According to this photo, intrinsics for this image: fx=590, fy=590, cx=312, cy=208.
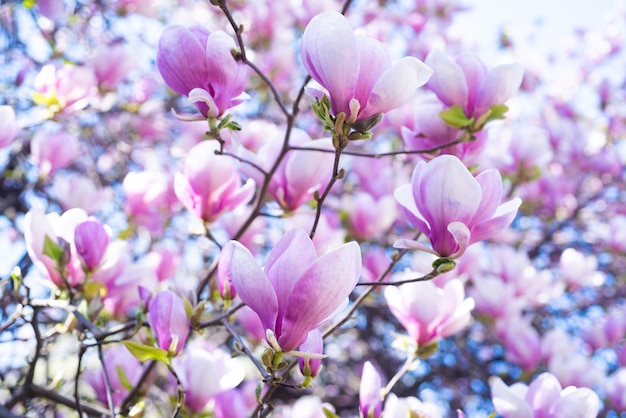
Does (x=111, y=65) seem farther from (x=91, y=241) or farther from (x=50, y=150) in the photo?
(x=91, y=241)

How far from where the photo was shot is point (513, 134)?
1741 mm

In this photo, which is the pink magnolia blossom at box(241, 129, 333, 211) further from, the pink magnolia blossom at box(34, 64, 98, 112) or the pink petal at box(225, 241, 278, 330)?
the pink magnolia blossom at box(34, 64, 98, 112)

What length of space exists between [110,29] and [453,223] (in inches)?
95.7

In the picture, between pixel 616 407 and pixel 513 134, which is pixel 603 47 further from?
pixel 616 407

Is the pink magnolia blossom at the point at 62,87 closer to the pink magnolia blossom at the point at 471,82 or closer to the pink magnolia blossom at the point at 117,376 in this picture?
the pink magnolia blossom at the point at 117,376

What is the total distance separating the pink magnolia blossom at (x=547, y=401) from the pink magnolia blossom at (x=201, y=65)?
0.60 meters

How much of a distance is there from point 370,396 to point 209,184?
17.2 inches

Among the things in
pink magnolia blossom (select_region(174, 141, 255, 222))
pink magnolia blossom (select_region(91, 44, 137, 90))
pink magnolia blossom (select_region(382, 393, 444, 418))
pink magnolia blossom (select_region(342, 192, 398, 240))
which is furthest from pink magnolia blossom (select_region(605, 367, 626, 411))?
pink magnolia blossom (select_region(91, 44, 137, 90))

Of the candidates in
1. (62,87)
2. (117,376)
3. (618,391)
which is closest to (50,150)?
(62,87)

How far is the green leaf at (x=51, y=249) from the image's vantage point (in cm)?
93

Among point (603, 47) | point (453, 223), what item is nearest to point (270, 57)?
point (453, 223)

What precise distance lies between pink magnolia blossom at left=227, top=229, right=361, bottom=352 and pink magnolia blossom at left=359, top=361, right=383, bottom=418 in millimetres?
289

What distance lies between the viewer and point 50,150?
175cm

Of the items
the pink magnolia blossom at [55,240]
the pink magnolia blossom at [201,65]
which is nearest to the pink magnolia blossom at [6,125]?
the pink magnolia blossom at [55,240]
